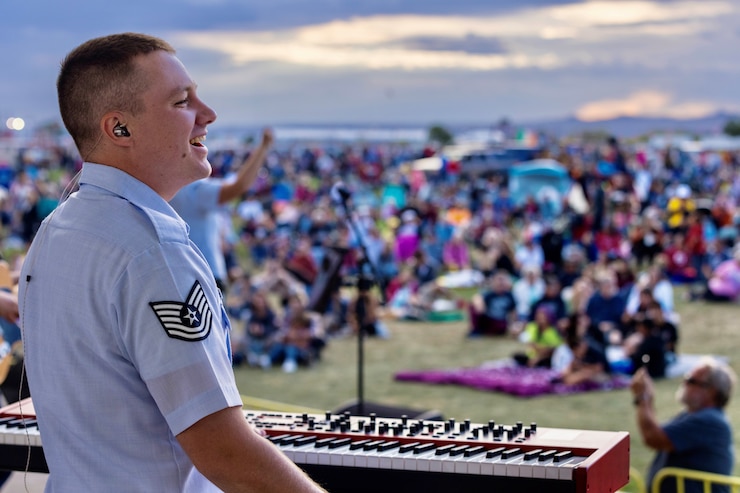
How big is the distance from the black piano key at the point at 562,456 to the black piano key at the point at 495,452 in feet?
0.46

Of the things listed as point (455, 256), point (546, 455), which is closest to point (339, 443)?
point (546, 455)

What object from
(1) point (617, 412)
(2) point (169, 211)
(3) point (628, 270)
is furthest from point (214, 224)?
(3) point (628, 270)

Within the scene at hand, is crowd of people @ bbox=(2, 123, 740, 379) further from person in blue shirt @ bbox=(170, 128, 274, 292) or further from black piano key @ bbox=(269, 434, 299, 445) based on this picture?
black piano key @ bbox=(269, 434, 299, 445)

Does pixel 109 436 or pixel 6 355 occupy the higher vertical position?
pixel 109 436

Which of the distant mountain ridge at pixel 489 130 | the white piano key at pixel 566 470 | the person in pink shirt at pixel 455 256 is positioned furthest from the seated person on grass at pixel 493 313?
the distant mountain ridge at pixel 489 130

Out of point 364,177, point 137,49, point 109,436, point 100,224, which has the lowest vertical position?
point 364,177

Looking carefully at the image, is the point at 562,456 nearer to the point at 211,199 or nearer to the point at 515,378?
the point at 211,199

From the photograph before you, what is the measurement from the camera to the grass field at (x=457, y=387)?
28.9ft

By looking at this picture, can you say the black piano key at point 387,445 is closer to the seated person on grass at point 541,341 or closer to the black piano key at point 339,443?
Result: the black piano key at point 339,443

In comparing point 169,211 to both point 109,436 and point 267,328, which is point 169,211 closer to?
point 109,436

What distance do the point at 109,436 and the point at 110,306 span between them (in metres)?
0.23

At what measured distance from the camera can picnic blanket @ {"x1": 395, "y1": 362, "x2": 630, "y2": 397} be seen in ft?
32.1

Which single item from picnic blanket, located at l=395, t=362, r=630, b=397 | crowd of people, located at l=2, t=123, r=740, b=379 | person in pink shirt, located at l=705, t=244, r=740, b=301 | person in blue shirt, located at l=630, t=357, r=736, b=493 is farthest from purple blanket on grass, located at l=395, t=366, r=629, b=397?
person in pink shirt, located at l=705, t=244, r=740, b=301

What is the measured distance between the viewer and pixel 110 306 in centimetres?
157
